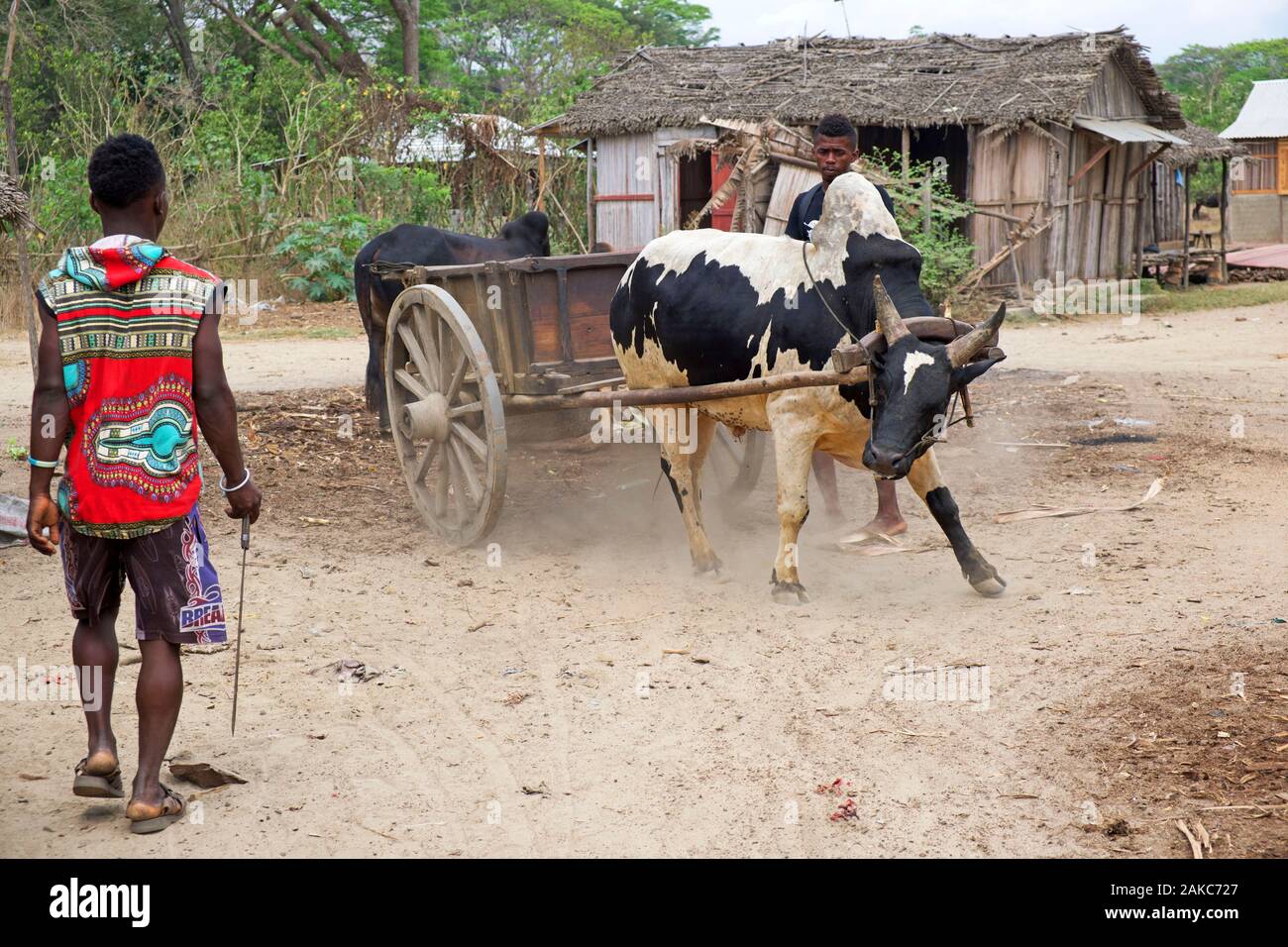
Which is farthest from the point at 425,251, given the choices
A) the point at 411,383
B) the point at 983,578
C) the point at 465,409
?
the point at 983,578

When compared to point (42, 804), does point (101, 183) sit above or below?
above

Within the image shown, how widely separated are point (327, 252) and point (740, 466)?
1247 centimetres

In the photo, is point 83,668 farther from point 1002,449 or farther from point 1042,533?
point 1002,449

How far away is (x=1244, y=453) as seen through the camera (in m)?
8.23

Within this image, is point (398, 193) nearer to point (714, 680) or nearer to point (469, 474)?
point (469, 474)

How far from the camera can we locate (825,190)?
19.0 feet

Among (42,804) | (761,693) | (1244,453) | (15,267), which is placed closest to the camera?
(42,804)

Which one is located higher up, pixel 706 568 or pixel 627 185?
pixel 627 185

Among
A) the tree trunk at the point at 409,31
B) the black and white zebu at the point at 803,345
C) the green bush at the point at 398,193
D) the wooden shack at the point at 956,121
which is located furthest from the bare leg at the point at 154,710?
the tree trunk at the point at 409,31

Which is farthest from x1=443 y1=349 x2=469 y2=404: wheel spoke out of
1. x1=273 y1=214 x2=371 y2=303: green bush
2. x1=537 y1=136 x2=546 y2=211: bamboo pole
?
x1=537 y1=136 x2=546 y2=211: bamboo pole

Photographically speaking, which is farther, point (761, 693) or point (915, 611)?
point (915, 611)

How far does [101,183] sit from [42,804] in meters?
1.84

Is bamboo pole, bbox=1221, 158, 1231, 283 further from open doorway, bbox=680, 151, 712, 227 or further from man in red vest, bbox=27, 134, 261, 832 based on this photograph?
man in red vest, bbox=27, 134, 261, 832

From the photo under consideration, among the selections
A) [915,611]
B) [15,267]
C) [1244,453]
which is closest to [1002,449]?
[1244,453]
